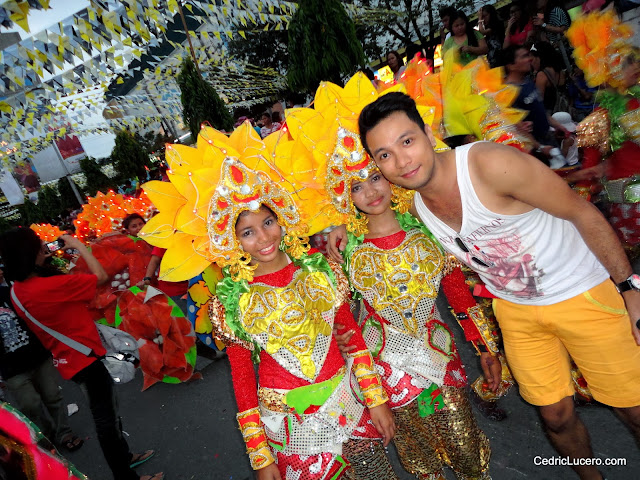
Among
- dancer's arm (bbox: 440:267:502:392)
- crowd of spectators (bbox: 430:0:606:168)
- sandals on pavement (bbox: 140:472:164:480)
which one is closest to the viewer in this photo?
dancer's arm (bbox: 440:267:502:392)

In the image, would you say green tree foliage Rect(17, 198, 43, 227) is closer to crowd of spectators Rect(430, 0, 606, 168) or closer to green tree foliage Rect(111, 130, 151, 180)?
green tree foliage Rect(111, 130, 151, 180)

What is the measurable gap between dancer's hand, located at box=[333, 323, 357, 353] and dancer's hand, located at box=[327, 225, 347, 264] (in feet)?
1.34

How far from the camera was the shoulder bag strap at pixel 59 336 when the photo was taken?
325 cm

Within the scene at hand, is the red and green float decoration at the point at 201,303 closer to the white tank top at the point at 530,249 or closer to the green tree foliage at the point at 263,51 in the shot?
the white tank top at the point at 530,249

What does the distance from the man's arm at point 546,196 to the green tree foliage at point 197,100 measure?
480cm

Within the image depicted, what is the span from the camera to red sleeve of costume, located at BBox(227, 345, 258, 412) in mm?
1979

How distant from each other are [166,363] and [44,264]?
6.56ft

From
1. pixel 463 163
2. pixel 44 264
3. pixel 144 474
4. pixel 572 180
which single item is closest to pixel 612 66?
pixel 572 180

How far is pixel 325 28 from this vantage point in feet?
15.3

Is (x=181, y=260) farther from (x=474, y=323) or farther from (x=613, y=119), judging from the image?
(x=613, y=119)

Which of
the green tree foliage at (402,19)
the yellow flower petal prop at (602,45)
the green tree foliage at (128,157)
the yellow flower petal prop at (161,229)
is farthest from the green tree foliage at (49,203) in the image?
the yellow flower petal prop at (602,45)

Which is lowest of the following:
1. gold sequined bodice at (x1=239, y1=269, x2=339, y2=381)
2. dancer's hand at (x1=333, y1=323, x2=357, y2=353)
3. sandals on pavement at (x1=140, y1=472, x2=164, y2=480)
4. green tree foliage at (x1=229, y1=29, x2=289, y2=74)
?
sandals on pavement at (x1=140, y1=472, x2=164, y2=480)

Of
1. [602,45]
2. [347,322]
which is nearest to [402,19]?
[602,45]

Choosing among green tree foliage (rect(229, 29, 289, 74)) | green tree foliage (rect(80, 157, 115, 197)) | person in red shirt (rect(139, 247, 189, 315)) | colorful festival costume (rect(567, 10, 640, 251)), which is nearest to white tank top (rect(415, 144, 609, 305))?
colorful festival costume (rect(567, 10, 640, 251))
